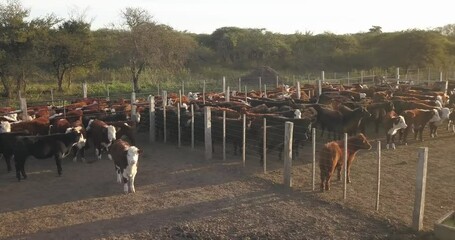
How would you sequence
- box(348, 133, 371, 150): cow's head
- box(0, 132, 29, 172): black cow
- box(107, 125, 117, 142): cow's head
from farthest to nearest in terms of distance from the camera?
box(107, 125, 117, 142): cow's head, box(0, 132, 29, 172): black cow, box(348, 133, 371, 150): cow's head

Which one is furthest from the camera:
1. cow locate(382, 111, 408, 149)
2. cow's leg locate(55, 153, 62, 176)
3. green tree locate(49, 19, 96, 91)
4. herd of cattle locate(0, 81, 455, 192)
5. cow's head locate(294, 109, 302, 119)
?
green tree locate(49, 19, 96, 91)

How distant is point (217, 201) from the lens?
9.73 metres

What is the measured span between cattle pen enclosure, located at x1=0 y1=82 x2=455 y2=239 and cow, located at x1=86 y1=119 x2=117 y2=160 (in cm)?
64

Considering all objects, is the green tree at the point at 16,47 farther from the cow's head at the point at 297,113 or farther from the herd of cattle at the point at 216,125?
the cow's head at the point at 297,113

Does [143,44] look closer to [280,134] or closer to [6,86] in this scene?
[6,86]

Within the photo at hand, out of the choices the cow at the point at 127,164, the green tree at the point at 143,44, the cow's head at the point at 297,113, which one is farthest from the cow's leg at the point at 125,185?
the green tree at the point at 143,44

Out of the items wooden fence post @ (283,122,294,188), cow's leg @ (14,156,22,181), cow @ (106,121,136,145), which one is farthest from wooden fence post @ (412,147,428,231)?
cow's leg @ (14,156,22,181)

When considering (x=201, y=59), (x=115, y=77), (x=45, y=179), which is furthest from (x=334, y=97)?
(x=201, y=59)

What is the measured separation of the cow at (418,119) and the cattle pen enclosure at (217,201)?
1916mm

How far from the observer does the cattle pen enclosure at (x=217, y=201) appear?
8.11 meters

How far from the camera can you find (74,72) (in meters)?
34.2

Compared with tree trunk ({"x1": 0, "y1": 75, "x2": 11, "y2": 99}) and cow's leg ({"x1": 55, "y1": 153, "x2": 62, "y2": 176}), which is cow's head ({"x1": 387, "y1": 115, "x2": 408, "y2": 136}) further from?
tree trunk ({"x1": 0, "y1": 75, "x2": 11, "y2": 99})

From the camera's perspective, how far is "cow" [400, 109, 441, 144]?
608 inches

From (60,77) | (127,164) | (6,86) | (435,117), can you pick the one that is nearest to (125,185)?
(127,164)
